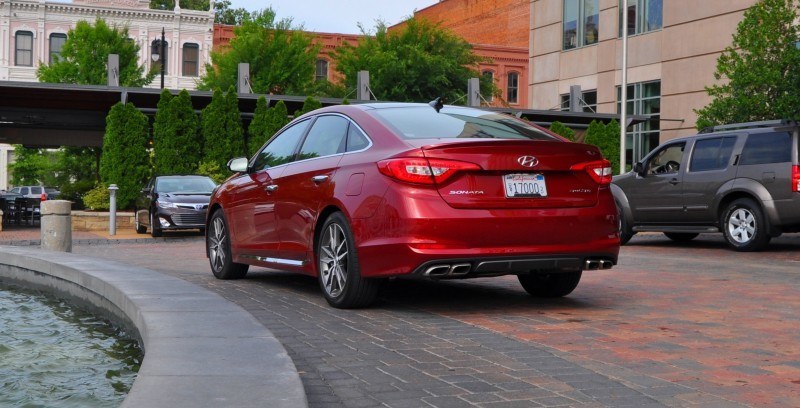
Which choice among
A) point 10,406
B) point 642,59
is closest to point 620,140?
point 642,59

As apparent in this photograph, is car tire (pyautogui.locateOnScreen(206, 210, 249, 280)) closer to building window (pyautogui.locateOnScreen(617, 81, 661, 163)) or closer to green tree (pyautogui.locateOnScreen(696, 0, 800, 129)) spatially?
green tree (pyautogui.locateOnScreen(696, 0, 800, 129))

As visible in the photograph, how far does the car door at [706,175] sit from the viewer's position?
50.2 feet

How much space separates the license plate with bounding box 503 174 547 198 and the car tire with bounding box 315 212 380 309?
1217mm

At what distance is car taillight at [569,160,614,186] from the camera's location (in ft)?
23.9

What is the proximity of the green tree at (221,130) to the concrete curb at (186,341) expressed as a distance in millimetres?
18888

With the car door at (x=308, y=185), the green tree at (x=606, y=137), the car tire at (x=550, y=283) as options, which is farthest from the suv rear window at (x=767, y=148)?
the green tree at (x=606, y=137)

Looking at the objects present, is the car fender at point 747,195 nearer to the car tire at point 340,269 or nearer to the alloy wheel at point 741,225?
the alloy wheel at point 741,225

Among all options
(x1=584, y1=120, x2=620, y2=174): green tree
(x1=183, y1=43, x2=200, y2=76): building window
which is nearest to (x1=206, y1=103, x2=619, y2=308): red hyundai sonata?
(x1=584, y1=120, x2=620, y2=174): green tree

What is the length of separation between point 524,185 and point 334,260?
63.4 inches

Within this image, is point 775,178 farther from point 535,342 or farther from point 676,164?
point 535,342

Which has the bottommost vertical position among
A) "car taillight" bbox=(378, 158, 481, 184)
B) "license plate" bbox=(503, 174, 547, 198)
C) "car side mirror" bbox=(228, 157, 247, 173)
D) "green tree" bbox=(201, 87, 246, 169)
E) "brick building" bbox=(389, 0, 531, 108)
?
"license plate" bbox=(503, 174, 547, 198)

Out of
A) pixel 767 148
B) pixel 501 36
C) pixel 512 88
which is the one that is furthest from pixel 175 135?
pixel 501 36

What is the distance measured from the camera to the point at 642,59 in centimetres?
3881

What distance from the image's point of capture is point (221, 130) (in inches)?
1103
